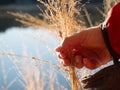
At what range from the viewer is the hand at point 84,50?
2.81ft

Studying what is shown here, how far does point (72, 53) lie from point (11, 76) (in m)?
3.22

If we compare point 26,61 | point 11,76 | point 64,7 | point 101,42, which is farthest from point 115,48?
point 11,76

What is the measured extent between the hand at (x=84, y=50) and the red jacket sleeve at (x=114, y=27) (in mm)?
61

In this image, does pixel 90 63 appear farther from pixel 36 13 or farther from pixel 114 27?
pixel 36 13

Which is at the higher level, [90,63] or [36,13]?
[90,63]

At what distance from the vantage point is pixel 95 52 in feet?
2.86

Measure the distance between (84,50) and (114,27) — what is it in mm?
117

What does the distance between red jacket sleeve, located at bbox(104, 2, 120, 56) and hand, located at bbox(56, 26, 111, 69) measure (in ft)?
0.20

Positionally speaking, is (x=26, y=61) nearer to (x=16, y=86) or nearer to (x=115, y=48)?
(x=16, y=86)

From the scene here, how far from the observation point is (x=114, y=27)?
777 millimetres

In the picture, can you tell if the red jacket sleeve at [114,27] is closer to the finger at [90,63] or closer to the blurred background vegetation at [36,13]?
the finger at [90,63]

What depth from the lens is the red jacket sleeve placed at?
77 centimetres

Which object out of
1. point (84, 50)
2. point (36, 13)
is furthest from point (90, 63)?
point (36, 13)

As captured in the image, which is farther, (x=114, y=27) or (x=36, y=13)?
(x=36, y=13)
